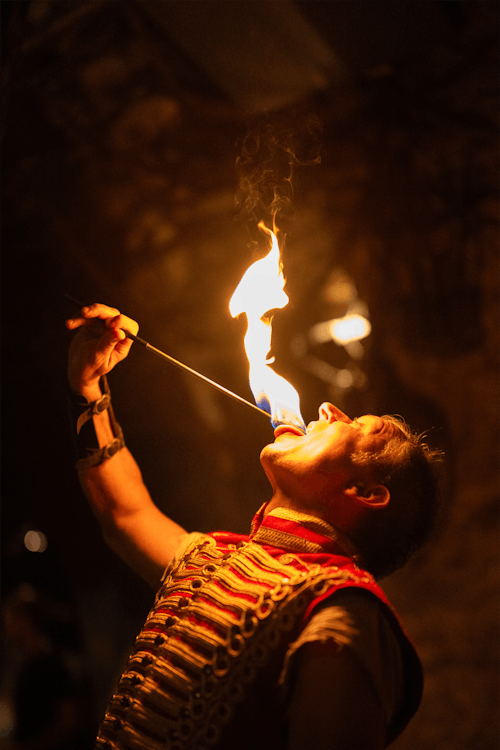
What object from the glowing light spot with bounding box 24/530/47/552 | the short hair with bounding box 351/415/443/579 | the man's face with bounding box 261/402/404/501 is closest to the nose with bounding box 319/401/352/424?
the man's face with bounding box 261/402/404/501

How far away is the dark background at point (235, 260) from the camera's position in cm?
234

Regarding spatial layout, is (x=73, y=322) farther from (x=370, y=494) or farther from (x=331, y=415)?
(x=370, y=494)

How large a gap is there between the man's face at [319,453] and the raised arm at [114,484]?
0.38 m

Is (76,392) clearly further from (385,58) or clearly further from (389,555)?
(385,58)

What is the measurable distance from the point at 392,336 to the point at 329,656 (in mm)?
2665

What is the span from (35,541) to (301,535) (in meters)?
1.79

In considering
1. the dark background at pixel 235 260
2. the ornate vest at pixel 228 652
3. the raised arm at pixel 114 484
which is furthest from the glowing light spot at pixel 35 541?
the ornate vest at pixel 228 652

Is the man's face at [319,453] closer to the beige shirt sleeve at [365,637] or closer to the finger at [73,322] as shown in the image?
the beige shirt sleeve at [365,637]

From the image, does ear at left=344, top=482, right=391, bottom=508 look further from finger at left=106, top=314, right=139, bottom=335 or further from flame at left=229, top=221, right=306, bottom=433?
finger at left=106, top=314, right=139, bottom=335

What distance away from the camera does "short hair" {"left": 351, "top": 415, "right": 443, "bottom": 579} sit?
1.36 m

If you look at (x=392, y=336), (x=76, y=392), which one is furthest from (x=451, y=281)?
(x=76, y=392)

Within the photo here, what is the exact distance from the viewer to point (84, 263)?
272 centimetres

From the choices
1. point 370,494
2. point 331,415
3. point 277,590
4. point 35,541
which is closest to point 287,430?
point 331,415

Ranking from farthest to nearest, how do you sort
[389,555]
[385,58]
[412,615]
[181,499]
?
[412,615] → [385,58] → [181,499] → [389,555]
